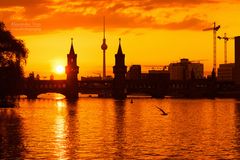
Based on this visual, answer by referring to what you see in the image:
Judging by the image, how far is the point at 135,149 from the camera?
52.2 meters

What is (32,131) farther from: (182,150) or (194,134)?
(182,150)

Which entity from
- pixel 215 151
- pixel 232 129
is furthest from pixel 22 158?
pixel 232 129

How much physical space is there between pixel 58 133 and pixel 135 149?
60.7 feet

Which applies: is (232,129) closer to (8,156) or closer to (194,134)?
(194,134)

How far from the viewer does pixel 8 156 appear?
46031 mm

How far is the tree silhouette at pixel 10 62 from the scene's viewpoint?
86438 millimetres

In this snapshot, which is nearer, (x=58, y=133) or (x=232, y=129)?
(x=58, y=133)

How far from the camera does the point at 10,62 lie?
87.9 m

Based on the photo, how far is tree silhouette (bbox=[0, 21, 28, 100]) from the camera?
3403 inches

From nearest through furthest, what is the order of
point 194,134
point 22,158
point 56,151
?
point 22,158 < point 56,151 < point 194,134

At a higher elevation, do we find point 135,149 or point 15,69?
point 15,69

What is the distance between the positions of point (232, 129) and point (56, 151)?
33.0 m

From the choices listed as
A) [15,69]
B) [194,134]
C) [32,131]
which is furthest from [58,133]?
[15,69]

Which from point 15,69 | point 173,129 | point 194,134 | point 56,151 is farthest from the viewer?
point 15,69
